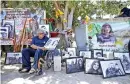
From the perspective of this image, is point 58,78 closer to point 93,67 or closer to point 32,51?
point 93,67

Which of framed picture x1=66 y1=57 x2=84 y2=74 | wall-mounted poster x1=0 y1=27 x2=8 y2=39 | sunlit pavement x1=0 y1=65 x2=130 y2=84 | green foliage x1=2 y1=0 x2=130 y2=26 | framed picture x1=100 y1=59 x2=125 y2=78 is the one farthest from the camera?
green foliage x1=2 y1=0 x2=130 y2=26

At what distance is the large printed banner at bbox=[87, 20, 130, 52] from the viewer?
6770 mm

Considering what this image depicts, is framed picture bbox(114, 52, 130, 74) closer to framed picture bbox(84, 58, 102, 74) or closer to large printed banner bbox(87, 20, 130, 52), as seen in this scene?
framed picture bbox(84, 58, 102, 74)

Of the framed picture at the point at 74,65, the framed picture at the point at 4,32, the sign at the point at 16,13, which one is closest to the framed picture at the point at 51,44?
the framed picture at the point at 74,65

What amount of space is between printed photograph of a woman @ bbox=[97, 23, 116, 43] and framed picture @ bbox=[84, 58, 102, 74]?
162cm

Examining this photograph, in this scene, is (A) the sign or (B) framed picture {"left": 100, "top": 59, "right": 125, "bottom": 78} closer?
(B) framed picture {"left": 100, "top": 59, "right": 125, "bottom": 78}

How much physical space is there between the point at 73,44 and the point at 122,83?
2563 millimetres

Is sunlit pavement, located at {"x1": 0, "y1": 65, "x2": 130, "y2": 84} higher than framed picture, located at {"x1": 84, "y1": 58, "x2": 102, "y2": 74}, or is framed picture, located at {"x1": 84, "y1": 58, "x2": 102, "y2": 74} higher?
framed picture, located at {"x1": 84, "y1": 58, "x2": 102, "y2": 74}

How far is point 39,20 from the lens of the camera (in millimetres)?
6801

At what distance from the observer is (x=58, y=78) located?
4930 mm

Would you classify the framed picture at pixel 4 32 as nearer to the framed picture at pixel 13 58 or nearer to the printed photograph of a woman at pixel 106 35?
the framed picture at pixel 13 58

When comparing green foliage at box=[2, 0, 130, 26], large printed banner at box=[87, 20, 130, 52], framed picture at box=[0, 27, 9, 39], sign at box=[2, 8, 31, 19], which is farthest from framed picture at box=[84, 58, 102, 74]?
framed picture at box=[0, 27, 9, 39]

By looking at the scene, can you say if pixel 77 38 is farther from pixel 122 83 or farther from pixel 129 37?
pixel 122 83

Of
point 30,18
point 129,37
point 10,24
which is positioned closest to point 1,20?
point 10,24
